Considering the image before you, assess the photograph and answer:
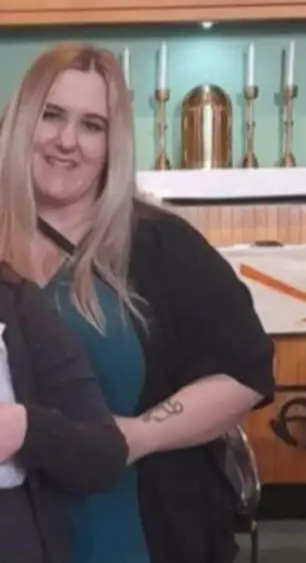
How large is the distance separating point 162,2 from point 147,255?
1.48 m

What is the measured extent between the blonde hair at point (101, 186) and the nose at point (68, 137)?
0.04 m

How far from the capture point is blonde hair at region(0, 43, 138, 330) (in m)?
1.37

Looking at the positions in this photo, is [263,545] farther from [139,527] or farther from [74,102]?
[74,102]

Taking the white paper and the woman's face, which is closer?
the white paper

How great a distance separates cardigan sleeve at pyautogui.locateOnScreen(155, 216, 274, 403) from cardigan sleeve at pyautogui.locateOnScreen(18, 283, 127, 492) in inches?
15.2

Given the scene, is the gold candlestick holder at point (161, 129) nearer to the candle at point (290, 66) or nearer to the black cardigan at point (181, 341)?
the candle at point (290, 66)

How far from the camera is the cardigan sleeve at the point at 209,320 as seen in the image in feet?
4.76

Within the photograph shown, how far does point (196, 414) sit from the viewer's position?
144 centimetres

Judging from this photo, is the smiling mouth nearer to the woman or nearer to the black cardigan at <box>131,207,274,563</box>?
the woman

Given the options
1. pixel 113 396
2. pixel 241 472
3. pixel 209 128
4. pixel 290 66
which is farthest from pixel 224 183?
pixel 113 396

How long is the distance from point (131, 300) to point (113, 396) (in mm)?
127

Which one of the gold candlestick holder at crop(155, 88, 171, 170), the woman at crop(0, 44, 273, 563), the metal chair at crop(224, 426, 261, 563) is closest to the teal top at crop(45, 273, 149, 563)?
the woman at crop(0, 44, 273, 563)

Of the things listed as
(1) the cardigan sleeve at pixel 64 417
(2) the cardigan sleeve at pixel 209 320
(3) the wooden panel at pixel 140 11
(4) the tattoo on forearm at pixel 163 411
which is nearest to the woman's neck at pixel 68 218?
(2) the cardigan sleeve at pixel 209 320

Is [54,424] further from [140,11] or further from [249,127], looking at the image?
[249,127]
